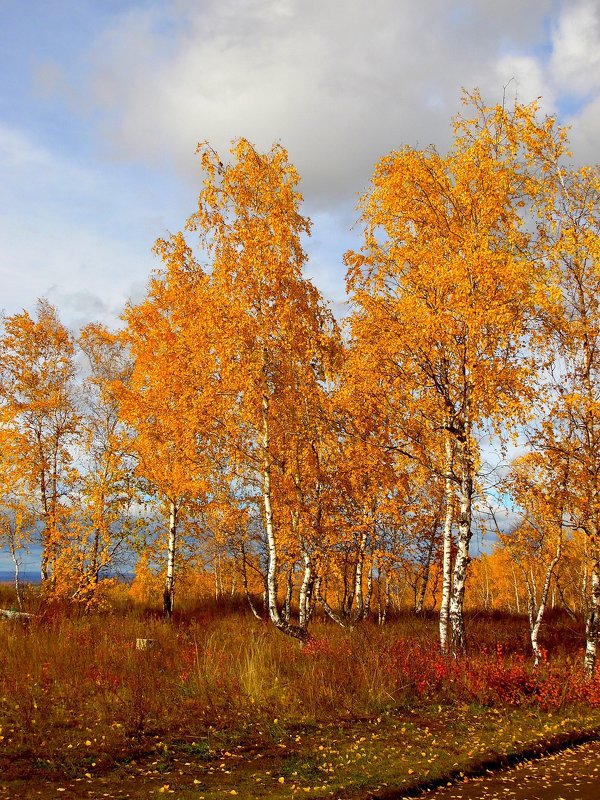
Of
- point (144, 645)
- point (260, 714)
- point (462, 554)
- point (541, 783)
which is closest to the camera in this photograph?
point (541, 783)

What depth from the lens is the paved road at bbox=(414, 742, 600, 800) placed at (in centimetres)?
755

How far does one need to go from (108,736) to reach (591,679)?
10.1 m

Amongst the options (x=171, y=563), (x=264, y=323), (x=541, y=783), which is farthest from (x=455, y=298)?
(x=171, y=563)

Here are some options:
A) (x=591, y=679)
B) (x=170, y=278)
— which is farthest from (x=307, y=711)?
(x=170, y=278)

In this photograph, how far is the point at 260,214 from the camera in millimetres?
16062

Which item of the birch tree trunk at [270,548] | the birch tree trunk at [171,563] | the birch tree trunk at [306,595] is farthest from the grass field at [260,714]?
the birch tree trunk at [171,563]

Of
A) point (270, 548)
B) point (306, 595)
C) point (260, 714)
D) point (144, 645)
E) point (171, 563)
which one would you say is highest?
point (270, 548)

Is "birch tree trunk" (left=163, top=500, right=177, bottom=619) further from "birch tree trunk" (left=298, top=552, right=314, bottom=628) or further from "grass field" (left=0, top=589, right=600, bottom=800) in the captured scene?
"birch tree trunk" (left=298, top=552, right=314, bottom=628)

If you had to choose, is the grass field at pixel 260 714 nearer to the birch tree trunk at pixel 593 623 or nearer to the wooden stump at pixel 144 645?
the wooden stump at pixel 144 645

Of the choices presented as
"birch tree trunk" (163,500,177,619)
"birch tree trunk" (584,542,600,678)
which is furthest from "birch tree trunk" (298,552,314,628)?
"birch tree trunk" (163,500,177,619)

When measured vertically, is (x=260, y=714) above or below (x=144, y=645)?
below

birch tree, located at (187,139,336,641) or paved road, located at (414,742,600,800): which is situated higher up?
birch tree, located at (187,139,336,641)

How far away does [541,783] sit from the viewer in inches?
320

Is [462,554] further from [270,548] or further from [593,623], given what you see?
[270,548]
